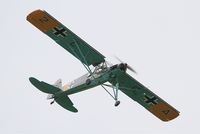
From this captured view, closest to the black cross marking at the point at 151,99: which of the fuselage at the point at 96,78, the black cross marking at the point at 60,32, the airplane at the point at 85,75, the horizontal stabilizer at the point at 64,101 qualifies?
the airplane at the point at 85,75

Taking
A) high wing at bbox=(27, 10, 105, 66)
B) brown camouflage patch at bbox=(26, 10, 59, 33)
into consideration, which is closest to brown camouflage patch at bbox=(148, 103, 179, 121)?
high wing at bbox=(27, 10, 105, 66)

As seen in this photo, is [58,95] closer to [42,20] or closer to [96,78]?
[96,78]

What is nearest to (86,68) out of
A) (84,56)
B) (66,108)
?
(84,56)

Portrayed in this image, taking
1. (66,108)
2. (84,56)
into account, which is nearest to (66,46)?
(84,56)

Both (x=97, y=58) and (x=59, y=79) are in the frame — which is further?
(x=59, y=79)

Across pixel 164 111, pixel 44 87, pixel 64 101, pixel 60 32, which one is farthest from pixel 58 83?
pixel 164 111

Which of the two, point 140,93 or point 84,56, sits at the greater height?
point 84,56

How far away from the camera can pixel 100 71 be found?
122ft

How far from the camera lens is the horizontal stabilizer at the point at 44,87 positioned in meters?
38.3

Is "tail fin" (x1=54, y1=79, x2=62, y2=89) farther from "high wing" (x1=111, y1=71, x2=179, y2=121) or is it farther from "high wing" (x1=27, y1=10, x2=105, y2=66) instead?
"high wing" (x1=111, y1=71, x2=179, y2=121)

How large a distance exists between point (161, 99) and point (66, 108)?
186 inches

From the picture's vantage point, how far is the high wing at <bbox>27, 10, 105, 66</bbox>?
120 ft

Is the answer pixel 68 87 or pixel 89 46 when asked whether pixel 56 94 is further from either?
pixel 89 46

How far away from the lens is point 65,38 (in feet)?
123
